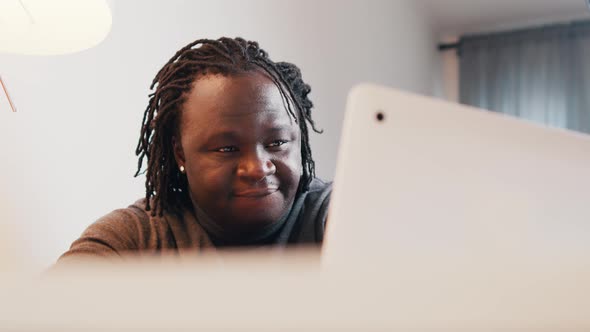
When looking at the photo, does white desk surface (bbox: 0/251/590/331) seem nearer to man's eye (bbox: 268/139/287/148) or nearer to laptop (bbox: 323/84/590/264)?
laptop (bbox: 323/84/590/264)

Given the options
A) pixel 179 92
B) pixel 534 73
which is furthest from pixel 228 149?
pixel 534 73

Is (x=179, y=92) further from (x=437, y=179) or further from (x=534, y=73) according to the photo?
(x=534, y=73)

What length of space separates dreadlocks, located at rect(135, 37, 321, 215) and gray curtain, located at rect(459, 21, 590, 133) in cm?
276

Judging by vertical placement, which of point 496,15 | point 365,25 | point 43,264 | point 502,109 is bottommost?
point 43,264

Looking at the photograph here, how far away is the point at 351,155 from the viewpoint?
32 centimetres

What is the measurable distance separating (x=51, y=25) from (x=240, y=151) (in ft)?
1.13

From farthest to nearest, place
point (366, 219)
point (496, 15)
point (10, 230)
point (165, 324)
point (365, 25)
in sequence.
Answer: point (496, 15) → point (365, 25) → point (10, 230) → point (366, 219) → point (165, 324)

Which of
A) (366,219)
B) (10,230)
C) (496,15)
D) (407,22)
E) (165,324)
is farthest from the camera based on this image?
(496,15)

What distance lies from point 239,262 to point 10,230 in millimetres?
772

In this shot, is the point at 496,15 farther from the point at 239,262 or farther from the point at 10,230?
the point at 239,262

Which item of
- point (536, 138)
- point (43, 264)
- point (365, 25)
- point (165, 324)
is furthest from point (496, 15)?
point (165, 324)

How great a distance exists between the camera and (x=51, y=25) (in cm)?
81

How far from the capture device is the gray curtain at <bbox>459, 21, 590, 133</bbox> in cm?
316

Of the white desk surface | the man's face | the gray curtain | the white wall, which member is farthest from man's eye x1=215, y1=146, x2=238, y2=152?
the gray curtain
